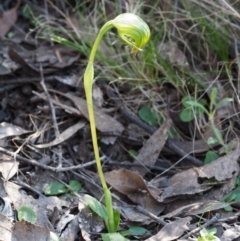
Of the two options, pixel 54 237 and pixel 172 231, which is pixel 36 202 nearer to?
pixel 54 237

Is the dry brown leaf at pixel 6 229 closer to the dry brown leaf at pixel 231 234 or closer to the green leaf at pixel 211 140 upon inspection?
the dry brown leaf at pixel 231 234

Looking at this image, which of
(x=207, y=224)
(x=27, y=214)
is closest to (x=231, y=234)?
(x=207, y=224)

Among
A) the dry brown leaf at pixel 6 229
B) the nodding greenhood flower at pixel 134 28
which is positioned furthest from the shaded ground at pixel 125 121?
the nodding greenhood flower at pixel 134 28

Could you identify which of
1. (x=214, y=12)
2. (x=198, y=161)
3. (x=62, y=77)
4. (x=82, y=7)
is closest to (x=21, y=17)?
(x=82, y=7)

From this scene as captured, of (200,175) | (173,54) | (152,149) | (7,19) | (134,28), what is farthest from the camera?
(7,19)

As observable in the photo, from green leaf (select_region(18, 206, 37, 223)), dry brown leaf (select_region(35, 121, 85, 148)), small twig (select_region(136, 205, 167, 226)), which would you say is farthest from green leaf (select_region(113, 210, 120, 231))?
dry brown leaf (select_region(35, 121, 85, 148))

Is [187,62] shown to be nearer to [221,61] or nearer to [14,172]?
[221,61]
